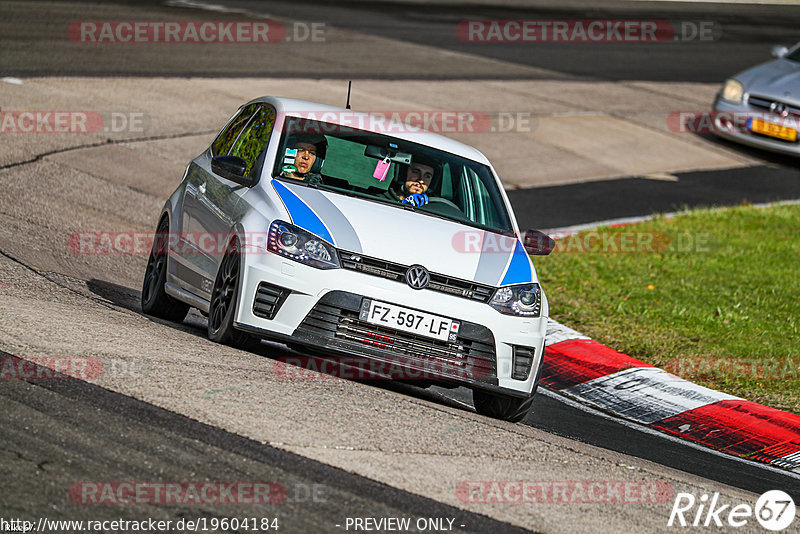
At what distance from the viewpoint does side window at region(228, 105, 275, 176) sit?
25.8ft

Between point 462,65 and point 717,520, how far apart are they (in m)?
18.0

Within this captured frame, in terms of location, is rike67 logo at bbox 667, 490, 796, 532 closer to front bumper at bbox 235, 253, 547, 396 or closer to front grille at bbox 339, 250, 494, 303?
front bumper at bbox 235, 253, 547, 396

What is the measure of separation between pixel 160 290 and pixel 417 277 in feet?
7.96

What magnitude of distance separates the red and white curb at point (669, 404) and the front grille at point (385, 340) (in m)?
2.00

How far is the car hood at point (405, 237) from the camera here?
22.3 ft

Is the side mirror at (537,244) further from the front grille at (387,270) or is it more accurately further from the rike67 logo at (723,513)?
the rike67 logo at (723,513)

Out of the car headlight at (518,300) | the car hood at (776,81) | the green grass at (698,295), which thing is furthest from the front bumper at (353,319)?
the car hood at (776,81)

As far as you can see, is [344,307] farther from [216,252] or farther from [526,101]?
[526,101]

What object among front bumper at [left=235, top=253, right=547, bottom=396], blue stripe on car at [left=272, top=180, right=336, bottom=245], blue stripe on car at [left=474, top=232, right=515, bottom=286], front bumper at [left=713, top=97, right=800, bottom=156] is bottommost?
front bumper at [left=713, top=97, right=800, bottom=156]

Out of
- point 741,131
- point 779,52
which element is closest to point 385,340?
point 741,131

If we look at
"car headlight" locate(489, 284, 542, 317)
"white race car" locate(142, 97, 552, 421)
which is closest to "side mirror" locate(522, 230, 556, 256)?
"white race car" locate(142, 97, 552, 421)

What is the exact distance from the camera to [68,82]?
16.2 metres

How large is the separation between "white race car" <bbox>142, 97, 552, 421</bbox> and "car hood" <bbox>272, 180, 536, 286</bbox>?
11 mm

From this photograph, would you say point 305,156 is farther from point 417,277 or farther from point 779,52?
point 779,52
